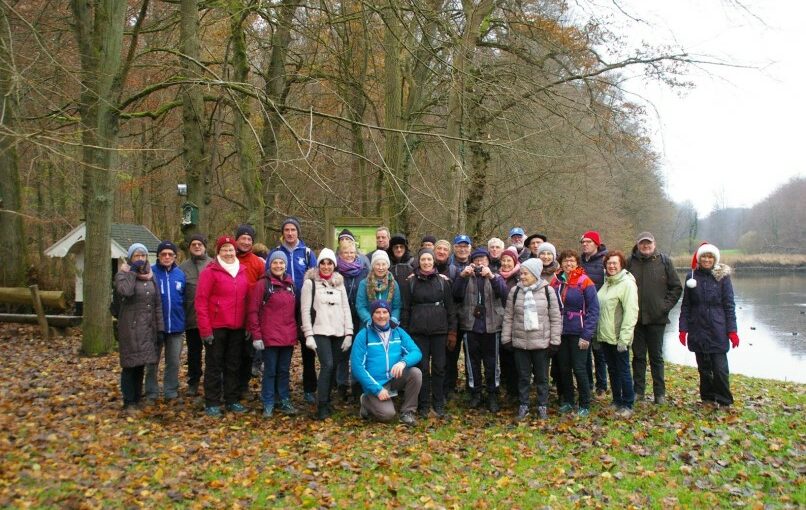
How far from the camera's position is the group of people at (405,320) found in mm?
6637

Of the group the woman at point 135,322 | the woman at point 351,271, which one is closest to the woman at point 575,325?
the woman at point 351,271

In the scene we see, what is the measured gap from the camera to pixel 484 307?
7008 millimetres

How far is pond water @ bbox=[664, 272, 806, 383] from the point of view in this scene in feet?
48.5

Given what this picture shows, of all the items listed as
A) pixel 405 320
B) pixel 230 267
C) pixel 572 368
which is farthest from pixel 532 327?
pixel 230 267

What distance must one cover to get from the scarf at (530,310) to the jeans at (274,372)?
2.56 meters

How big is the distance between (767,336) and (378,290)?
1723cm

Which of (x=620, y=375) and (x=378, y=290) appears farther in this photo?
(x=620, y=375)

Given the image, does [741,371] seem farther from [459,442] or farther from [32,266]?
[32,266]

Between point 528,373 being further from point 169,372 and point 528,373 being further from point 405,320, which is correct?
point 169,372

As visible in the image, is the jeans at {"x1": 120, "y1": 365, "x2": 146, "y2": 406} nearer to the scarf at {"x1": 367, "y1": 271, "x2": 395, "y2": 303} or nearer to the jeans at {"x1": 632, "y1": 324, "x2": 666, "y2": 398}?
the scarf at {"x1": 367, "y1": 271, "x2": 395, "y2": 303}

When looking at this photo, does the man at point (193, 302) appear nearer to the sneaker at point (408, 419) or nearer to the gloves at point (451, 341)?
the sneaker at point (408, 419)

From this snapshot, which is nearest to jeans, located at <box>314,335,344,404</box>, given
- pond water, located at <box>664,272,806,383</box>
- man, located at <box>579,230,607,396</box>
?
man, located at <box>579,230,607,396</box>

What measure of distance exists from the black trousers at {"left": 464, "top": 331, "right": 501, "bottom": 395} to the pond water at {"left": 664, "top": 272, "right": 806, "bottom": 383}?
26.4 feet

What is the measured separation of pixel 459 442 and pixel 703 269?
3432 millimetres
